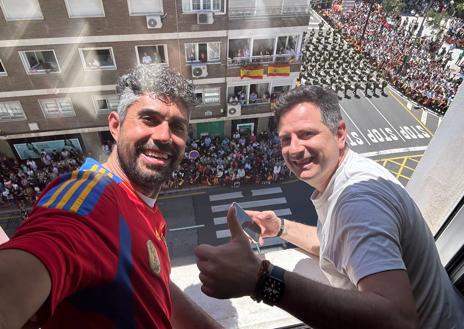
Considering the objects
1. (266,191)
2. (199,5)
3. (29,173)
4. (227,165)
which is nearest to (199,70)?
(199,5)

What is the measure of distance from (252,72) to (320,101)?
428cm

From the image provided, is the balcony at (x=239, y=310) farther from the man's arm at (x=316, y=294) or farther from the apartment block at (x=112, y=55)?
the apartment block at (x=112, y=55)

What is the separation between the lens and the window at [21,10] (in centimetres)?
374

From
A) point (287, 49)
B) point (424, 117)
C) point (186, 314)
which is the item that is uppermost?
point (186, 314)

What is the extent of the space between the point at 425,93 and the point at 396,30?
4143mm

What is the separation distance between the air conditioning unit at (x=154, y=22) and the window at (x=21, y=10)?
1.39 meters

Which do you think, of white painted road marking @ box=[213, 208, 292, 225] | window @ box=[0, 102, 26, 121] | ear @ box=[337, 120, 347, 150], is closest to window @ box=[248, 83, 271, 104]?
white painted road marking @ box=[213, 208, 292, 225]

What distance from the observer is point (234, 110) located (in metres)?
5.68

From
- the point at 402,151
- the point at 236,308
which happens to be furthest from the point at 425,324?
the point at 402,151

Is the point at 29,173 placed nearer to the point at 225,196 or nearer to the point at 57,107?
the point at 57,107

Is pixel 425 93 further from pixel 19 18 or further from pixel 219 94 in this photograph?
pixel 19 18

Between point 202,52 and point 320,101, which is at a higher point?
point 320,101

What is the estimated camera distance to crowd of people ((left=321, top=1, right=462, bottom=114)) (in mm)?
6484

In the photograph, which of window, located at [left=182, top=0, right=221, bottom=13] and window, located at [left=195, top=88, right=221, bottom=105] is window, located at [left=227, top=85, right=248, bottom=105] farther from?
window, located at [left=182, top=0, right=221, bottom=13]
